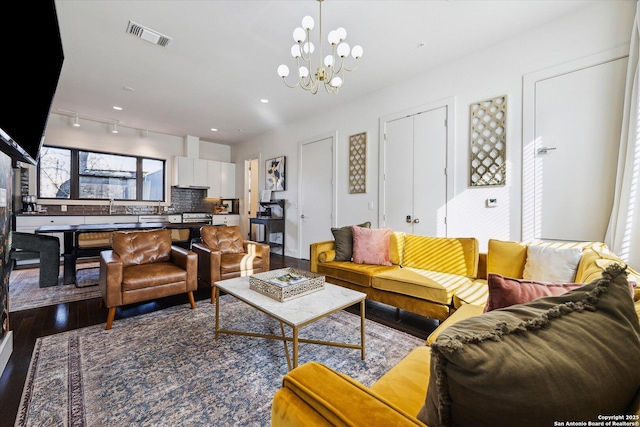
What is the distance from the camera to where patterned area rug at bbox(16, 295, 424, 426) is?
1.37 metres

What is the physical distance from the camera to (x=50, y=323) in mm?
2393

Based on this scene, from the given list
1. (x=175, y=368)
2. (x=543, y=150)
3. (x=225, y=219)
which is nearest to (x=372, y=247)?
(x=543, y=150)

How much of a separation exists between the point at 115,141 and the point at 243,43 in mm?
4652

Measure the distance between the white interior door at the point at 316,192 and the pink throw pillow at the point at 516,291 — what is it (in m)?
3.76

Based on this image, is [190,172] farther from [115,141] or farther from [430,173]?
[430,173]

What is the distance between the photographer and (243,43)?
9.71 feet

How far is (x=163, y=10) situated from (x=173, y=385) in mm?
3106

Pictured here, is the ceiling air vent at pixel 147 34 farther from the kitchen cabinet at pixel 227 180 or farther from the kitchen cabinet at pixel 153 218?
the kitchen cabinet at pixel 227 180

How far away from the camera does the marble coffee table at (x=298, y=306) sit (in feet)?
5.09

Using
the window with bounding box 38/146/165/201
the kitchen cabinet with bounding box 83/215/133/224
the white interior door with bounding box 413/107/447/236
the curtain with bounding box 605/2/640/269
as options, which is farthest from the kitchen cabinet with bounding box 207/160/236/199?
the curtain with bounding box 605/2/640/269

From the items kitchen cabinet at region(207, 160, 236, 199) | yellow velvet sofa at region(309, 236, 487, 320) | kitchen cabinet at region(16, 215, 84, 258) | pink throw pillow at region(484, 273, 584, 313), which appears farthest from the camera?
kitchen cabinet at region(207, 160, 236, 199)

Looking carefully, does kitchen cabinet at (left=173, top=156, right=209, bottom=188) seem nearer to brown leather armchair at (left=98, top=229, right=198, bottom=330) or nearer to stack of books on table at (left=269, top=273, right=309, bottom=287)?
brown leather armchair at (left=98, top=229, right=198, bottom=330)

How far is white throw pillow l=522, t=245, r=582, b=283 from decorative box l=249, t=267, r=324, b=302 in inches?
64.2

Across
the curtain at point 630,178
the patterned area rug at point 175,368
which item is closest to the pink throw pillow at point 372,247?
the patterned area rug at point 175,368
